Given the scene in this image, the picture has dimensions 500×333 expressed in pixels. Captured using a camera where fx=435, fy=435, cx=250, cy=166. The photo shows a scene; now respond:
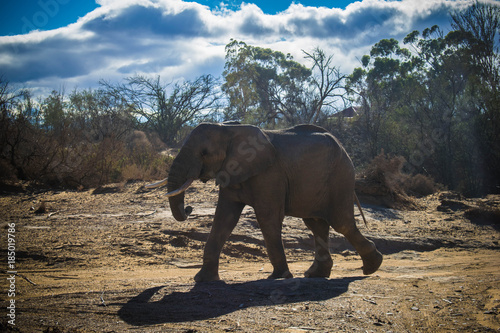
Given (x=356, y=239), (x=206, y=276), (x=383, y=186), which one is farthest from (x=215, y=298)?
(x=383, y=186)

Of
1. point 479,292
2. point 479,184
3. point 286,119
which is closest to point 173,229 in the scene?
point 479,292

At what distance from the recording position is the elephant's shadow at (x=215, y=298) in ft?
12.4

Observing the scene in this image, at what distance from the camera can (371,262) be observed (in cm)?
638

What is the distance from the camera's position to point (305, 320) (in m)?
3.71

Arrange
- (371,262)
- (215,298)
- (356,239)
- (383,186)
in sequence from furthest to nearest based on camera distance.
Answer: (383,186), (371,262), (356,239), (215,298)

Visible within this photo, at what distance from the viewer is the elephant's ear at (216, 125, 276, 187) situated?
560 cm

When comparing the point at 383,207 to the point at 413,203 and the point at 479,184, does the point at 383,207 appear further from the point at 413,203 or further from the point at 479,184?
the point at 479,184

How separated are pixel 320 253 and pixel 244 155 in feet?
6.46

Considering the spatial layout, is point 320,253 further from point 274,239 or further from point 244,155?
point 244,155

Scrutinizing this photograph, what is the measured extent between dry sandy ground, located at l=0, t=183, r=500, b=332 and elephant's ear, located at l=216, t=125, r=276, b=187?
1.33 meters

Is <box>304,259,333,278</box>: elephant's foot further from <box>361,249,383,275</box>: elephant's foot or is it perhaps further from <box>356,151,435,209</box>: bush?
<box>356,151,435,209</box>: bush

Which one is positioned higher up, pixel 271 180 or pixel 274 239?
pixel 271 180

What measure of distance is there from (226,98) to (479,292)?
24.8 m

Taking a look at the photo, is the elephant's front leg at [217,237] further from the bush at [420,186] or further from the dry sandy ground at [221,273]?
the bush at [420,186]
